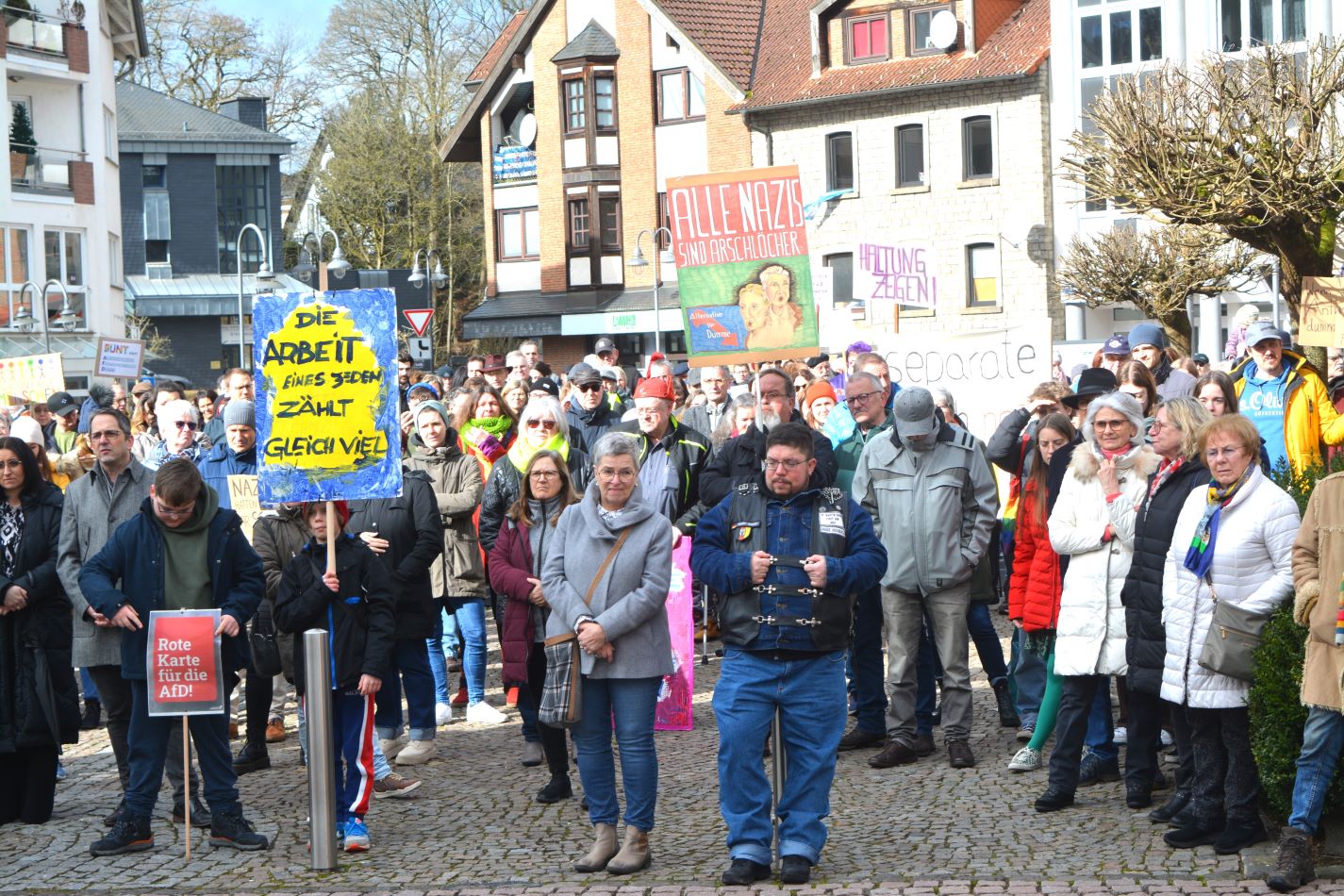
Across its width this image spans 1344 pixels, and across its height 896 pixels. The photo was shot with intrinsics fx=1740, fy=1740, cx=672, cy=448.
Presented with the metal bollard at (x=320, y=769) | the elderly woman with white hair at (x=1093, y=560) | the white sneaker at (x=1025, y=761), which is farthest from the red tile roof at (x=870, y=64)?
the metal bollard at (x=320, y=769)

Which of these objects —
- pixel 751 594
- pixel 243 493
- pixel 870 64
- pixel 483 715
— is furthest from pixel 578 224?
pixel 751 594

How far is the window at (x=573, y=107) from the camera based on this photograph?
Result: 4634 centimetres

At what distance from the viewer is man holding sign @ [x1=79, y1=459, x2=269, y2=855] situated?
8.13 m

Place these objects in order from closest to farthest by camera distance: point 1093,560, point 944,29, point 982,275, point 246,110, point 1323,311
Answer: point 1093,560, point 1323,311, point 944,29, point 982,275, point 246,110

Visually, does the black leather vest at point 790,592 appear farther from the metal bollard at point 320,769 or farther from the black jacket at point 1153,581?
the metal bollard at point 320,769

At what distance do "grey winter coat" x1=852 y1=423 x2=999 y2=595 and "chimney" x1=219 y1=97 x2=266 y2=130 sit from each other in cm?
5507

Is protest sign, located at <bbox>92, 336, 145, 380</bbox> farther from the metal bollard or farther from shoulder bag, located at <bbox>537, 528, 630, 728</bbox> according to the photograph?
shoulder bag, located at <bbox>537, 528, 630, 728</bbox>

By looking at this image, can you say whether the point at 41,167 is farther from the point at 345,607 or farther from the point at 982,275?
the point at 345,607

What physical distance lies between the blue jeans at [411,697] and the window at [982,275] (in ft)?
99.3

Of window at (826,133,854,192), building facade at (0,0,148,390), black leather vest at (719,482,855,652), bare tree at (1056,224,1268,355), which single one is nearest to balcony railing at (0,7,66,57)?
building facade at (0,0,148,390)

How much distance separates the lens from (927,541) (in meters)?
9.23

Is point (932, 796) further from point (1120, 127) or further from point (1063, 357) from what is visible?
point (1063, 357)

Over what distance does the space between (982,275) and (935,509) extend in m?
30.7

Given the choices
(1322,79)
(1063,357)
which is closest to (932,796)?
(1322,79)
